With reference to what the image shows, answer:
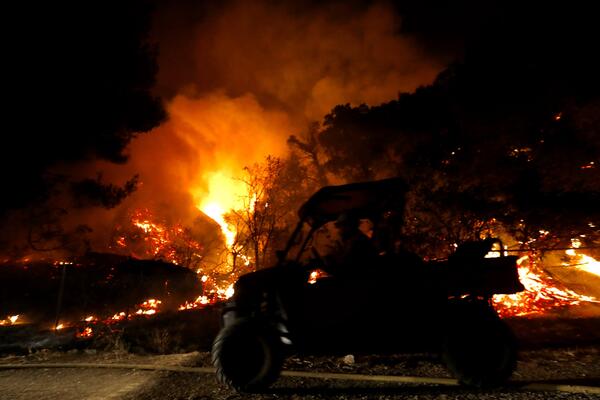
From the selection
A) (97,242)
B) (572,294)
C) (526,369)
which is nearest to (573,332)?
(526,369)

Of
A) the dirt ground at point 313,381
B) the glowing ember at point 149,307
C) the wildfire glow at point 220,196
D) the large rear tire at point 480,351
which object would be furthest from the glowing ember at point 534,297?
the wildfire glow at point 220,196

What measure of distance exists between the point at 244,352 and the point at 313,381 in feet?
3.49

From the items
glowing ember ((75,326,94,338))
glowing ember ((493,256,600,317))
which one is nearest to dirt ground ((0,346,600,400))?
glowing ember ((75,326,94,338))

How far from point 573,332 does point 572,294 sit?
19.0 ft

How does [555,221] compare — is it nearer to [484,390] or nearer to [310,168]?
[484,390]

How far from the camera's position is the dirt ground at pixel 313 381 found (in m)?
4.51

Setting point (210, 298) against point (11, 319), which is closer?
point (11, 319)

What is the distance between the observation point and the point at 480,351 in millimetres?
4531

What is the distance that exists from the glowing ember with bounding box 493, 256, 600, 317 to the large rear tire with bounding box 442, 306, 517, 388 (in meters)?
6.57

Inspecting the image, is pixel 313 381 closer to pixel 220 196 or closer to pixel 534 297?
pixel 534 297

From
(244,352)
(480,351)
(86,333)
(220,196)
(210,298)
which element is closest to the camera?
(480,351)

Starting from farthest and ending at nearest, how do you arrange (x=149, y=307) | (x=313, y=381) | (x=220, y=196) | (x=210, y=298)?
(x=220, y=196) → (x=210, y=298) → (x=149, y=307) → (x=313, y=381)

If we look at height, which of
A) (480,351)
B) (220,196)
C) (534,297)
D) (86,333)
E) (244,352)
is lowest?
(480,351)

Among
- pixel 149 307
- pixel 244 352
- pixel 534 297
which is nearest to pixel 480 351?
pixel 244 352
